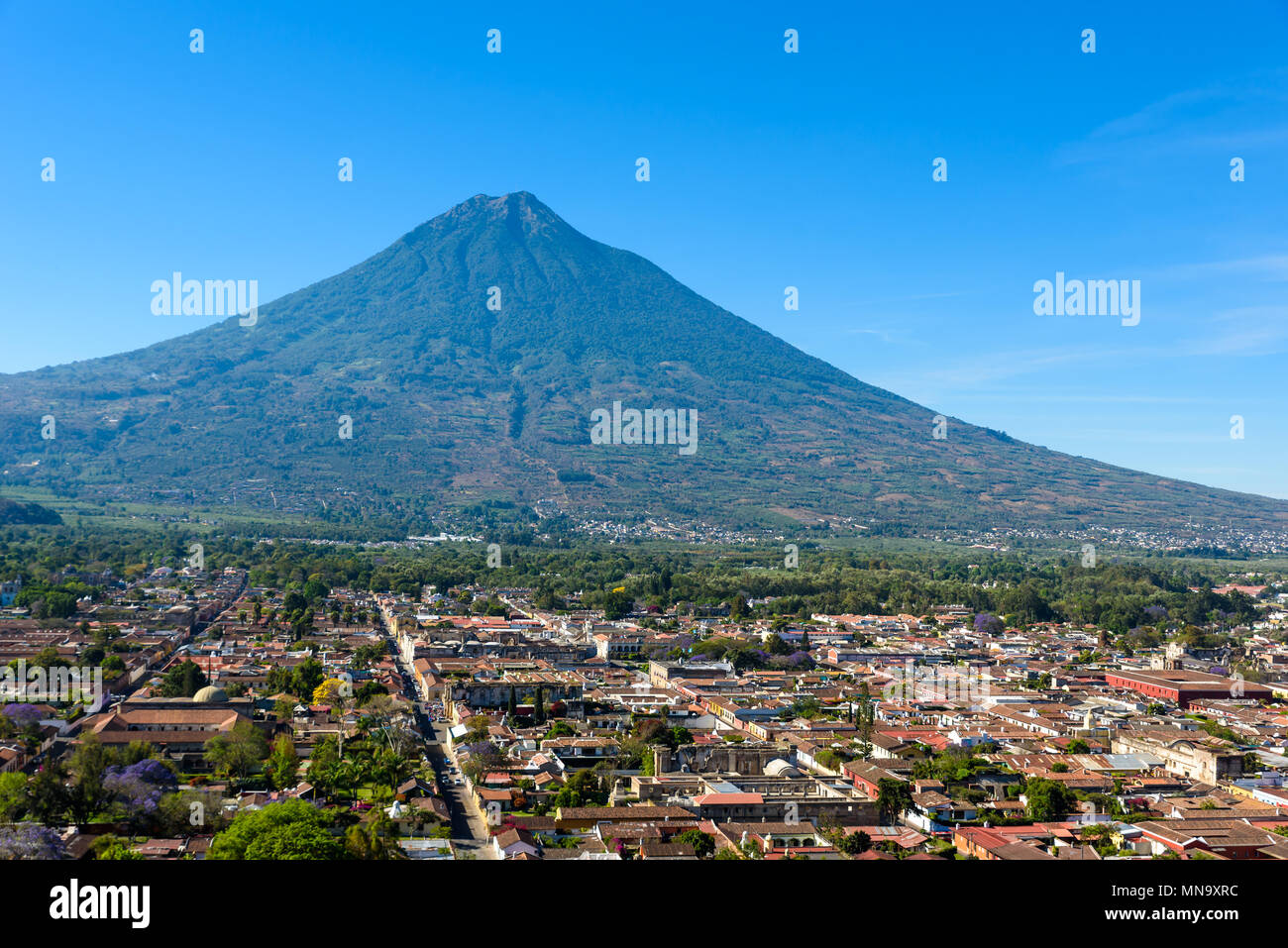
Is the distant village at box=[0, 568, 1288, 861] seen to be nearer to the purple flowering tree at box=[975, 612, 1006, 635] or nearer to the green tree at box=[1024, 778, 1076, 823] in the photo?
the green tree at box=[1024, 778, 1076, 823]

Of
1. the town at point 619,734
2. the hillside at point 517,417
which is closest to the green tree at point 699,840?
the town at point 619,734

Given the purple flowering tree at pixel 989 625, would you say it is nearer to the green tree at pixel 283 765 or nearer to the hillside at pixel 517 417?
the green tree at pixel 283 765

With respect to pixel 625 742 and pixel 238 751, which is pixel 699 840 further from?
pixel 238 751

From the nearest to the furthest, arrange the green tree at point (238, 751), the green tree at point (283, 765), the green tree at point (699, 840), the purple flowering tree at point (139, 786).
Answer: the green tree at point (699, 840) < the purple flowering tree at point (139, 786) < the green tree at point (283, 765) < the green tree at point (238, 751)

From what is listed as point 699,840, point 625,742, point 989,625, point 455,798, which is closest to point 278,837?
point 699,840
